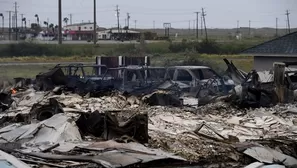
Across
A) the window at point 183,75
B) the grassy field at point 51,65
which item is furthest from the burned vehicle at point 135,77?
the grassy field at point 51,65

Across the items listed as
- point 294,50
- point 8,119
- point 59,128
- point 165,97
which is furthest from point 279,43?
point 59,128

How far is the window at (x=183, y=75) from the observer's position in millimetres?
24141

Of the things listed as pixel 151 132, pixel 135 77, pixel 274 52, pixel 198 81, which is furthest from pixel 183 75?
pixel 151 132

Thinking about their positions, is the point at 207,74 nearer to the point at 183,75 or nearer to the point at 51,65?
the point at 183,75

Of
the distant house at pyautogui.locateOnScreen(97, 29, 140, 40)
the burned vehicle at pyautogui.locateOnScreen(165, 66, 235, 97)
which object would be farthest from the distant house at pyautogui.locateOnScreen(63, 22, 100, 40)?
the burned vehicle at pyautogui.locateOnScreen(165, 66, 235, 97)

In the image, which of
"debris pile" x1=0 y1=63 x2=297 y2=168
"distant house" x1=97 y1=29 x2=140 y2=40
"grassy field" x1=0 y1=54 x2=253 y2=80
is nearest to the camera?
"debris pile" x1=0 y1=63 x2=297 y2=168

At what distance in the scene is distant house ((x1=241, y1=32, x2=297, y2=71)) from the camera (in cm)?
3188

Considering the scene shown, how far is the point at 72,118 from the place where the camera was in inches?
571

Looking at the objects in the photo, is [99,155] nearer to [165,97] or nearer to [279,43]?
[165,97]

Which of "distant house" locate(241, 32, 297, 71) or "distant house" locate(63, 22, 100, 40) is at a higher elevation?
"distant house" locate(63, 22, 100, 40)

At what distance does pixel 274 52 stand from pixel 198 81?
32.9 feet

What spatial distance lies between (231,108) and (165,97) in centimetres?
218

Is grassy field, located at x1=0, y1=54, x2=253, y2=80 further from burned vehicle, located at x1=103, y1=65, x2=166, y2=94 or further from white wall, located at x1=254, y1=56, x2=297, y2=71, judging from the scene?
burned vehicle, located at x1=103, y1=65, x2=166, y2=94

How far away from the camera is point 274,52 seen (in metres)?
32.4
